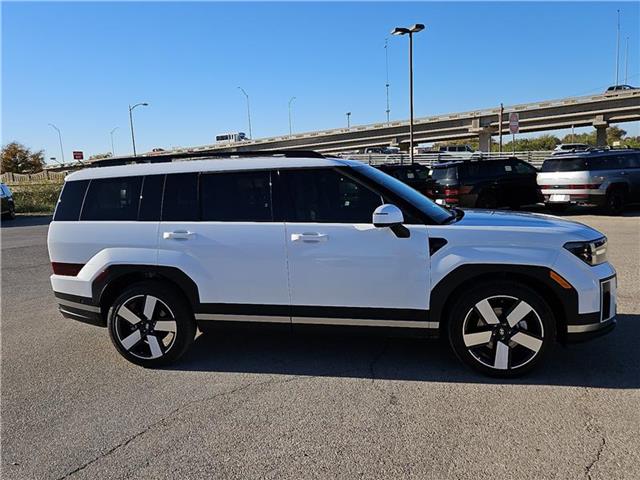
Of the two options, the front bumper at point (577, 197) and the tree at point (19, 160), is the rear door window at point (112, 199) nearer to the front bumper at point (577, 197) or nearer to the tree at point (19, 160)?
the front bumper at point (577, 197)

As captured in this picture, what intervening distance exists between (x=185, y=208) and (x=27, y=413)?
1.96 metres

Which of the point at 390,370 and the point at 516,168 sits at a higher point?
the point at 516,168

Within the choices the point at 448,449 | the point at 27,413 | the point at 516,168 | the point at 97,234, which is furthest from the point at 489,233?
the point at 516,168

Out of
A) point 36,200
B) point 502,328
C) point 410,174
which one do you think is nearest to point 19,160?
point 36,200

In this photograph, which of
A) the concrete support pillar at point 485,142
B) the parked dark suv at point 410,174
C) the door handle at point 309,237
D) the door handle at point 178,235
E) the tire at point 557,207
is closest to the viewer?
the door handle at point 309,237

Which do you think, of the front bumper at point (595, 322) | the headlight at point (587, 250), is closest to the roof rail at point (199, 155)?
the headlight at point (587, 250)

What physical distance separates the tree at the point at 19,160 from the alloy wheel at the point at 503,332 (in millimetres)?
96922

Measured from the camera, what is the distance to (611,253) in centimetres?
863

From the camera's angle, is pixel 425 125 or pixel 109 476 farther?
pixel 425 125

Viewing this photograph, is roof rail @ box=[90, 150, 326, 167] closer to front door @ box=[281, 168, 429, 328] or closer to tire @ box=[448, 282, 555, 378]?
front door @ box=[281, 168, 429, 328]

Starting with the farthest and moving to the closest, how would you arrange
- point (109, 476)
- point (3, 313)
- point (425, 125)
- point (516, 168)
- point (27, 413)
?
1. point (425, 125)
2. point (516, 168)
3. point (3, 313)
4. point (27, 413)
5. point (109, 476)

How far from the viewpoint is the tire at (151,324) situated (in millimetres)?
4277

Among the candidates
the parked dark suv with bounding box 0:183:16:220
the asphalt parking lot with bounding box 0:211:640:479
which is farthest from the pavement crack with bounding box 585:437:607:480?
the parked dark suv with bounding box 0:183:16:220

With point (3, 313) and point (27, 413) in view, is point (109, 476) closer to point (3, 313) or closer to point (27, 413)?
point (27, 413)
